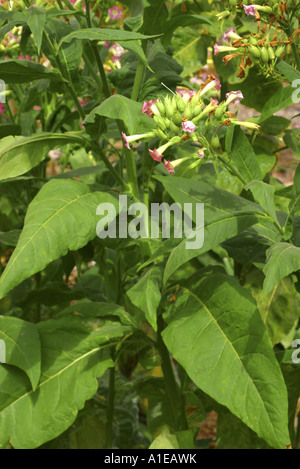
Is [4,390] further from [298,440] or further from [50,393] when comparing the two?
[298,440]

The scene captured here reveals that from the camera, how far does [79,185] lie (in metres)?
0.86

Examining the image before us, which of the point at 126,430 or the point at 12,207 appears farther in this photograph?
the point at 126,430

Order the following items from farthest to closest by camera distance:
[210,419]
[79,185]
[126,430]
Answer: [210,419] → [126,430] → [79,185]

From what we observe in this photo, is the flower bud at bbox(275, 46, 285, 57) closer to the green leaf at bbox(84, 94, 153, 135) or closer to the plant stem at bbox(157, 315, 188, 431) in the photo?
the green leaf at bbox(84, 94, 153, 135)

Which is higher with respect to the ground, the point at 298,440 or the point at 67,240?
the point at 67,240

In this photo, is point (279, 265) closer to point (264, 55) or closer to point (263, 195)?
point (263, 195)

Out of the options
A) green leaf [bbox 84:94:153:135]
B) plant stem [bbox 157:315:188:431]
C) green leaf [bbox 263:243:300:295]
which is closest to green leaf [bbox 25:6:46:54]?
green leaf [bbox 84:94:153:135]

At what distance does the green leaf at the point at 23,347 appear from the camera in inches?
32.9

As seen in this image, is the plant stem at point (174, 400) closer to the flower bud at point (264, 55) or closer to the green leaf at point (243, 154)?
the green leaf at point (243, 154)

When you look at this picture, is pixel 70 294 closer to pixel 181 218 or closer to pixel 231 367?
pixel 181 218

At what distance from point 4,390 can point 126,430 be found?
0.52 metres

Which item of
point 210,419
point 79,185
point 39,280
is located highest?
point 79,185

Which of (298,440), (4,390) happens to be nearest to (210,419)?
(298,440)
